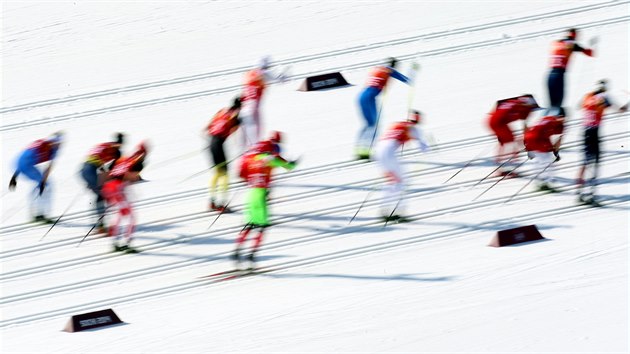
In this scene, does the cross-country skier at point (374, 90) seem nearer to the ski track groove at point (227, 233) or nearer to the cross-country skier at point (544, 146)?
the ski track groove at point (227, 233)

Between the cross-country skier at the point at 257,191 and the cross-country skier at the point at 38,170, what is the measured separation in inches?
89.6

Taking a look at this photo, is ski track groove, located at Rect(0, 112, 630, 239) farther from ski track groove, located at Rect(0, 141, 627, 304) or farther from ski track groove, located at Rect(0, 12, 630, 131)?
ski track groove, located at Rect(0, 12, 630, 131)

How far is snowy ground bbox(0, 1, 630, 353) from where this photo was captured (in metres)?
13.3

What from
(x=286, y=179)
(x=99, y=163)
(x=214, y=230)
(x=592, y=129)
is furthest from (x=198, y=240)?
(x=592, y=129)

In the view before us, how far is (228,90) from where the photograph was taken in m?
18.7

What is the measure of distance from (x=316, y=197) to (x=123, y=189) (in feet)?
7.21

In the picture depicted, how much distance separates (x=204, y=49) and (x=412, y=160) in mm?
4751

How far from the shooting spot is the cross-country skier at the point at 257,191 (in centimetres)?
1378

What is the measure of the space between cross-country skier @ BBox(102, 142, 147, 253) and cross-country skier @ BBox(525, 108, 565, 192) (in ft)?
12.3

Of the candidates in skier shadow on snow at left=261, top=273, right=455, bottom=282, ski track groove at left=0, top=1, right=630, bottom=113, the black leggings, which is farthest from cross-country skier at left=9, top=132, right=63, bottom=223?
ski track groove at left=0, top=1, right=630, bottom=113

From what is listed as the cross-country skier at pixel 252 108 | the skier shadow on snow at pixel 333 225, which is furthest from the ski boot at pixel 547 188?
the cross-country skier at pixel 252 108

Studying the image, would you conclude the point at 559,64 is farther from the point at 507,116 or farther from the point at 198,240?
the point at 198,240

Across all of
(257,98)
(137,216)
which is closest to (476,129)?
(257,98)

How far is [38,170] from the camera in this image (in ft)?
50.8
